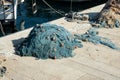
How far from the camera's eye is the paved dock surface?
688cm

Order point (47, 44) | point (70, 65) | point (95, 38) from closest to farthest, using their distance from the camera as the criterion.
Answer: point (70, 65) < point (47, 44) < point (95, 38)

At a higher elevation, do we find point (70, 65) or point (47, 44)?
point (47, 44)

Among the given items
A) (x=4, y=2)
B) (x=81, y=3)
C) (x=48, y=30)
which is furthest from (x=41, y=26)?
(x=81, y=3)

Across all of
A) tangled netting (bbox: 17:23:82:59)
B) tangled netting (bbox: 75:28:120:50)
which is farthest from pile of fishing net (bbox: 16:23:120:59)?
tangled netting (bbox: 75:28:120:50)

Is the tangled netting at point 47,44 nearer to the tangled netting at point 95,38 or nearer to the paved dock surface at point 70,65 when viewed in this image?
the paved dock surface at point 70,65

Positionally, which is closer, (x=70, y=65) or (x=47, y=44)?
(x=70, y=65)

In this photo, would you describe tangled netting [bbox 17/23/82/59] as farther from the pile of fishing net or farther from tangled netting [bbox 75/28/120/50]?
tangled netting [bbox 75/28/120/50]

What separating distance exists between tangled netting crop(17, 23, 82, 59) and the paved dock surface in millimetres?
153

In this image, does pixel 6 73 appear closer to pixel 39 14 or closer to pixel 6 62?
pixel 6 62

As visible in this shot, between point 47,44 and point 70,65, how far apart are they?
2.40 ft

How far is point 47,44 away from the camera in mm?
7590

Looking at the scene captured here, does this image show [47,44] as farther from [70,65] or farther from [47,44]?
[70,65]

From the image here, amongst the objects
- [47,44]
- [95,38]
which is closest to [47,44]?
[47,44]

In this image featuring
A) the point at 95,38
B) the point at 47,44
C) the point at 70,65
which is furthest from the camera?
the point at 95,38
